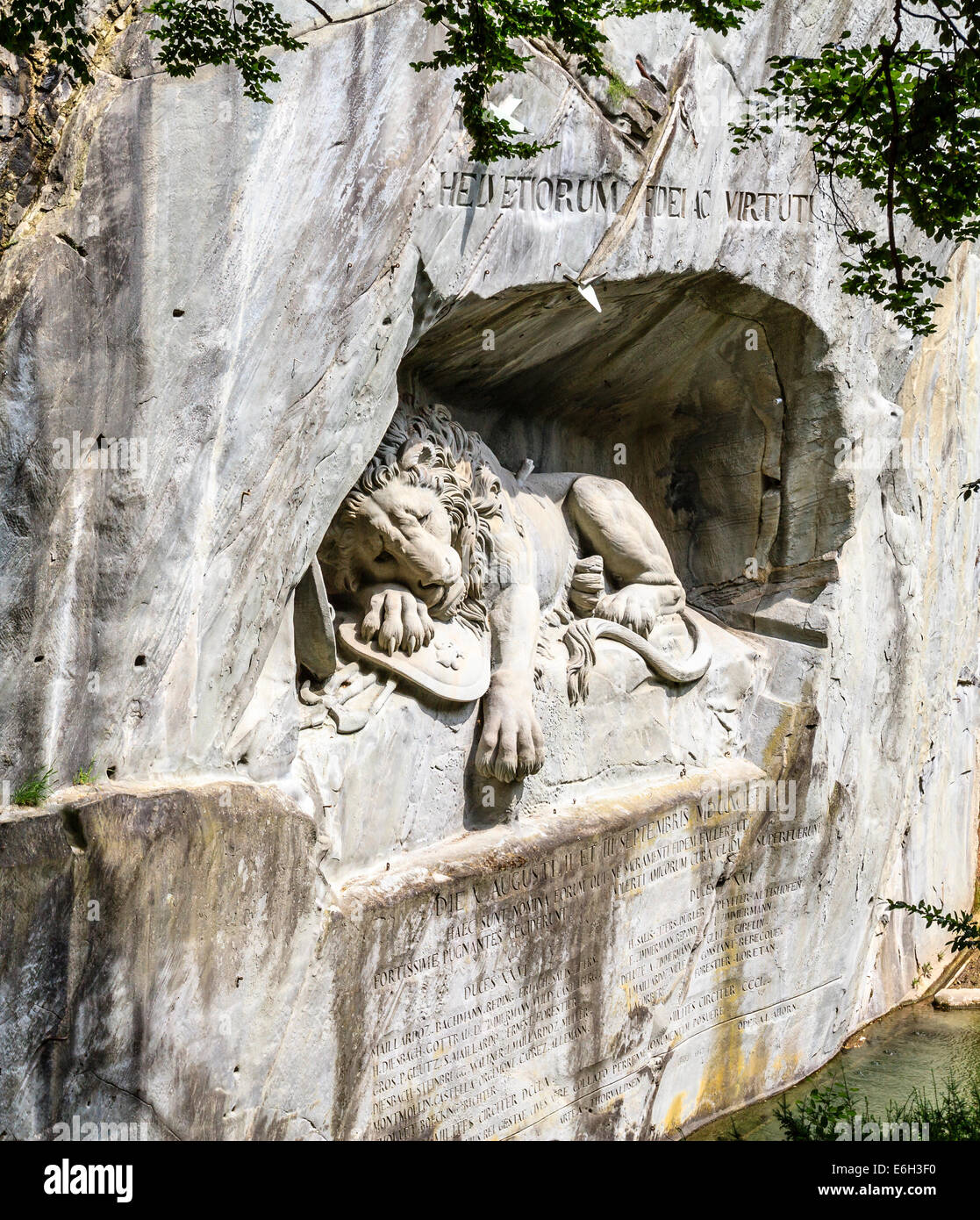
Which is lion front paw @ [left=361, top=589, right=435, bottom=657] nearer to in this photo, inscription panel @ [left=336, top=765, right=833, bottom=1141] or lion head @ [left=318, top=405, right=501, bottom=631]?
lion head @ [left=318, top=405, right=501, bottom=631]

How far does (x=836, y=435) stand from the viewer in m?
6.55

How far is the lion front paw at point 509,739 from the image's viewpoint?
5.30 m

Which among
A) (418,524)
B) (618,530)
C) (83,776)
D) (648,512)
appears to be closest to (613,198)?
(418,524)

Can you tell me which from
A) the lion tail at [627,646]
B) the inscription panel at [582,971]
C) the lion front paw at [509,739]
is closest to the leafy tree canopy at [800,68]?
the lion front paw at [509,739]

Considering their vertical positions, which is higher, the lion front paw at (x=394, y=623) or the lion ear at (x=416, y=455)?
the lion ear at (x=416, y=455)

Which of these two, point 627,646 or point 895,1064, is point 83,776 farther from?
point 895,1064

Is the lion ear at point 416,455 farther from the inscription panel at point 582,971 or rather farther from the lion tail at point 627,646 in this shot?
the inscription panel at point 582,971

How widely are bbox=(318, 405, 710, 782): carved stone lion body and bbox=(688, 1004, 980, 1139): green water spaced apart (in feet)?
6.54

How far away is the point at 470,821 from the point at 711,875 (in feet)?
4.68

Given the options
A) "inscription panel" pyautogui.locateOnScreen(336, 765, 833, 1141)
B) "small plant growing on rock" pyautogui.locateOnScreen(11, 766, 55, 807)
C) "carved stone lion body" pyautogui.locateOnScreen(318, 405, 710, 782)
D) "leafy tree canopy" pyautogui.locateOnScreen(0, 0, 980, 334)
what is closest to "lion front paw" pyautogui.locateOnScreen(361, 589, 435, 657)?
"carved stone lion body" pyautogui.locateOnScreen(318, 405, 710, 782)

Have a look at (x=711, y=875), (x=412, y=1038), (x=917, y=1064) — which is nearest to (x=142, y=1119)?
(x=412, y=1038)

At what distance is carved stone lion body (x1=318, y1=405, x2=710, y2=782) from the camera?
5.11 metres
